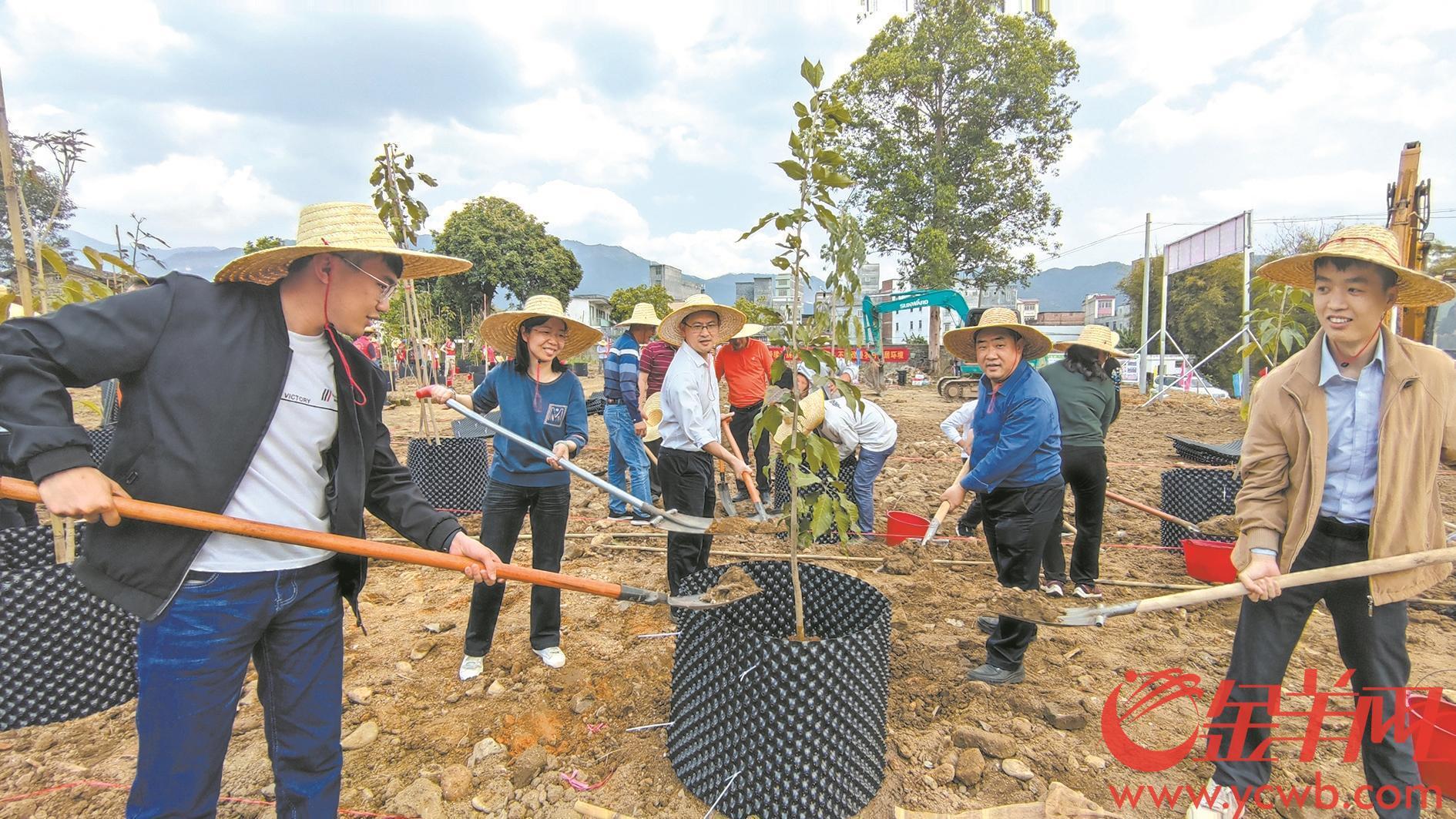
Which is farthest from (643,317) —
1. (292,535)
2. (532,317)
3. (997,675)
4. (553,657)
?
(292,535)

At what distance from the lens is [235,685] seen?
5.69 feet

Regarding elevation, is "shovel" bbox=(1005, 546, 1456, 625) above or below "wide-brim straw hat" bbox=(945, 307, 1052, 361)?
below

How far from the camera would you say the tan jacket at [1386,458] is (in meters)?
2.06

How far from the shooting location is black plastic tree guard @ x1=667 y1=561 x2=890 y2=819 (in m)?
2.13

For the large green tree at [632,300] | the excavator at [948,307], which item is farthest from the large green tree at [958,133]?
the large green tree at [632,300]

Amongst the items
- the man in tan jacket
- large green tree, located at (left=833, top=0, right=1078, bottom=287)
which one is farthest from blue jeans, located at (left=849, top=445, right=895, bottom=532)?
large green tree, located at (left=833, top=0, right=1078, bottom=287)

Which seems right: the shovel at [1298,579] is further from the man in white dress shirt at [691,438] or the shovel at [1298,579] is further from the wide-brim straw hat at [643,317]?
the wide-brim straw hat at [643,317]

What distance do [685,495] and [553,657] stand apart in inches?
45.8

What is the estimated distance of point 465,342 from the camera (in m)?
27.1

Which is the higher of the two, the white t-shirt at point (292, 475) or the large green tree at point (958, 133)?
the large green tree at point (958, 133)

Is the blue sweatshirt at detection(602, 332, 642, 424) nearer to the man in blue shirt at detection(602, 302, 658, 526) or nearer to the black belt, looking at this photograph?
the man in blue shirt at detection(602, 302, 658, 526)

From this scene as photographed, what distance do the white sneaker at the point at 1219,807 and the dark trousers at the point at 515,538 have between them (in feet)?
9.28

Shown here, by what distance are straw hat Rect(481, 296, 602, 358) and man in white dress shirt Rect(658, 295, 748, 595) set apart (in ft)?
1.88

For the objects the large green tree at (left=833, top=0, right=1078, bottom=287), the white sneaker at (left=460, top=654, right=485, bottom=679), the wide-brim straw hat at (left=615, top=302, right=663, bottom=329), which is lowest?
the white sneaker at (left=460, top=654, right=485, bottom=679)
